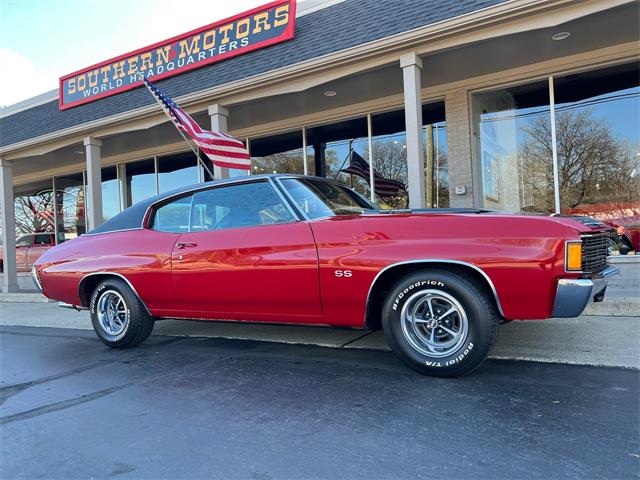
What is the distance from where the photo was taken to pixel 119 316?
16.1ft

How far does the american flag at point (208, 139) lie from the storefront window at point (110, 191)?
7.21 m

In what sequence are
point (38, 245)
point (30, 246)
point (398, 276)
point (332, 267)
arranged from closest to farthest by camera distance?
point (398, 276)
point (332, 267)
point (38, 245)
point (30, 246)

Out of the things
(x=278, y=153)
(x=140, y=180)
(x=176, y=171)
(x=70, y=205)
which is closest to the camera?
Answer: (x=278, y=153)

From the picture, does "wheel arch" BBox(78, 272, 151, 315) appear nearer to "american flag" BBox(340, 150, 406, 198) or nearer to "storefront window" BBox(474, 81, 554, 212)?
"american flag" BBox(340, 150, 406, 198)

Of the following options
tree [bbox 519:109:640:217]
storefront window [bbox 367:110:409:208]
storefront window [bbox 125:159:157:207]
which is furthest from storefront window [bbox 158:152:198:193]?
tree [bbox 519:109:640:217]

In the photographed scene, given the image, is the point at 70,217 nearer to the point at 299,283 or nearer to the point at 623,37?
the point at 299,283

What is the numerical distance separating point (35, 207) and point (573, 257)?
1792 centimetres

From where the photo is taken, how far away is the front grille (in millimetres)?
3096

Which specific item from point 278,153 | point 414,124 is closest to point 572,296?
point 414,124

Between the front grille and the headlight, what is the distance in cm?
12

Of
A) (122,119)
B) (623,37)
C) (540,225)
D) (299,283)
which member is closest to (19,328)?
(122,119)

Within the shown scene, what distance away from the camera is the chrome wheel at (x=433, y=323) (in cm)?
323

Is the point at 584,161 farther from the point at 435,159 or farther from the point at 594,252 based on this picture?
the point at 594,252

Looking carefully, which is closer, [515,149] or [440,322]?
[440,322]
